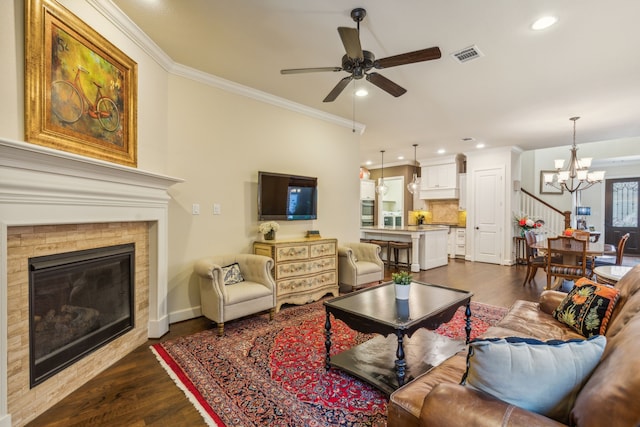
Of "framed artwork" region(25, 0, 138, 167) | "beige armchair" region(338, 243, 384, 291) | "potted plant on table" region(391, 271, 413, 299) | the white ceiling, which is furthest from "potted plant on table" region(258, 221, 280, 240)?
"potted plant on table" region(391, 271, 413, 299)

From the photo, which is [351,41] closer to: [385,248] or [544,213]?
[385,248]

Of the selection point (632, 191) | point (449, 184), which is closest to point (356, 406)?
point (449, 184)

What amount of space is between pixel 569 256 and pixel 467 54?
3.29 m

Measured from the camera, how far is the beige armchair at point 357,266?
4363 mm

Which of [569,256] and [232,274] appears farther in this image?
[569,256]

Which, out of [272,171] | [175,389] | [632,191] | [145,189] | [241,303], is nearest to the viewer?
[175,389]

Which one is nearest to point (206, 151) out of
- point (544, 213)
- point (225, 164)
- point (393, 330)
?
point (225, 164)

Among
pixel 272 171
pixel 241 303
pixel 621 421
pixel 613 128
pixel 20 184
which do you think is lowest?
pixel 241 303

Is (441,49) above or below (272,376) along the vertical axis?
above

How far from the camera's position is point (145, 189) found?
2.71 m

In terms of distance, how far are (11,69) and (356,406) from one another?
2790 mm

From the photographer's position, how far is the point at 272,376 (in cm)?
223

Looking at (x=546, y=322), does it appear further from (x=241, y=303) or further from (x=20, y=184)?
(x=20, y=184)

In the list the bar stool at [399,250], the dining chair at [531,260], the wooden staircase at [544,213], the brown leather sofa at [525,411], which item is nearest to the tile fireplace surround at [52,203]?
the brown leather sofa at [525,411]
